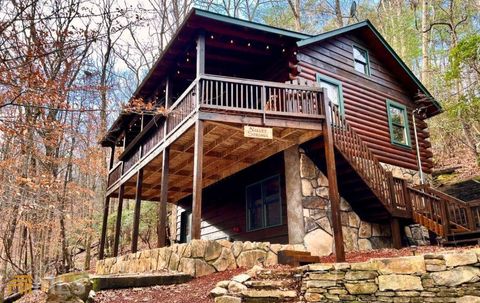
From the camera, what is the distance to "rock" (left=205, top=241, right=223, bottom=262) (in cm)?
819

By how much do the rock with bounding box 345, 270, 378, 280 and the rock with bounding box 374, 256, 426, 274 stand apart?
13 centimetres

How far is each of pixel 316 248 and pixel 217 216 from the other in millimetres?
5705

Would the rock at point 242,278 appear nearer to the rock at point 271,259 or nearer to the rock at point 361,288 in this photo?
the rock at point 361,288

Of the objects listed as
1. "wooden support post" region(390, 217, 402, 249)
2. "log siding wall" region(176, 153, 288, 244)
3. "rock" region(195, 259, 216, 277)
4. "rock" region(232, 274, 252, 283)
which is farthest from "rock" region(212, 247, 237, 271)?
"wooden support post" region(390, 217, 402, 249)

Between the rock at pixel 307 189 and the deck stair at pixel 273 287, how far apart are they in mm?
3723

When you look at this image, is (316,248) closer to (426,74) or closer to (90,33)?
(90,33)

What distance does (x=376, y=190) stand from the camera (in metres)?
10.2

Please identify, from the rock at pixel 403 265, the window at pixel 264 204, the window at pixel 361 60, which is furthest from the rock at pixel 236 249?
the window at pixel 361 60

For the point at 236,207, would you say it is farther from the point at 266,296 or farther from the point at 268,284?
the point at 266,296

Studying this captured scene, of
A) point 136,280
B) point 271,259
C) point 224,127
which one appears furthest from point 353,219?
point 136,280

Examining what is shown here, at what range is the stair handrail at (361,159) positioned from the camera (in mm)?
10016

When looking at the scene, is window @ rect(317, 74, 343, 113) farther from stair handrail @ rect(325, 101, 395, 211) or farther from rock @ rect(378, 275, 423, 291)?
rock @ rect(378, 275, 423, 291)

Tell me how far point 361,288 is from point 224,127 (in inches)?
197

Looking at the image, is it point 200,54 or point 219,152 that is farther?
point 219,152
